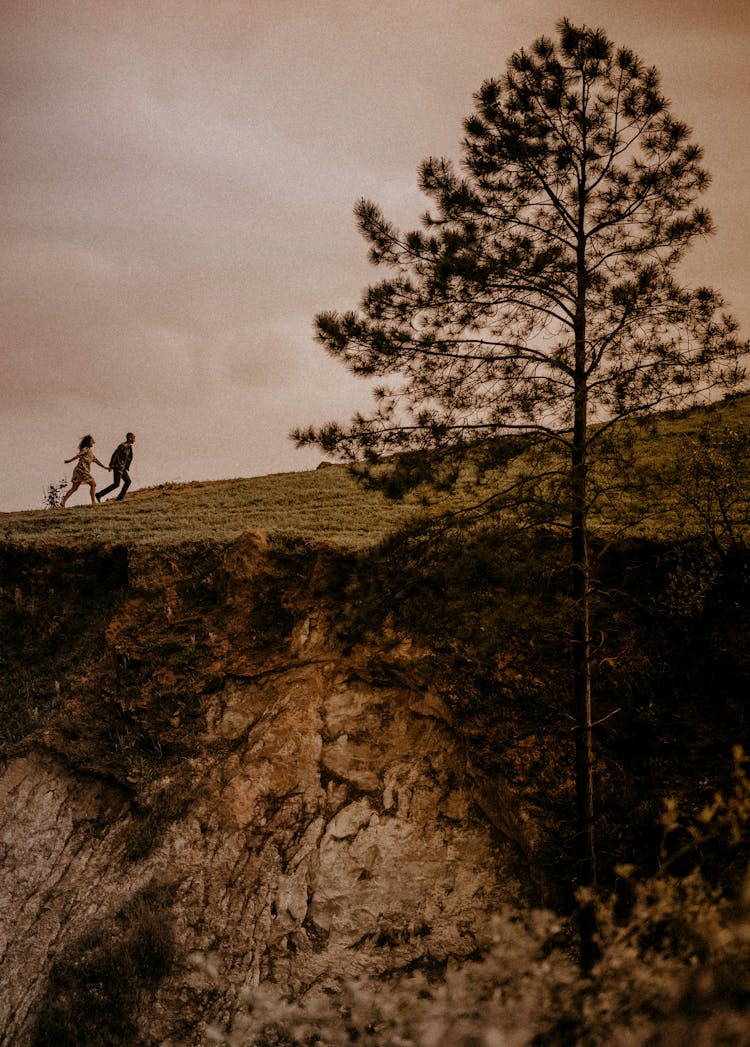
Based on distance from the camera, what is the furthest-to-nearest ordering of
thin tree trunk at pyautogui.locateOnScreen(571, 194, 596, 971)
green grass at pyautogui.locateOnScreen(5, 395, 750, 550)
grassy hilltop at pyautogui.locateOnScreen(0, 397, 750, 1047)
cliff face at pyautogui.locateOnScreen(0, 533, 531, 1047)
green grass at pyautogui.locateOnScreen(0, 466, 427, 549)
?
green grass at pyautogui.locateOnScreen(0, 466, 427, 549)
green grass at pyautogui.locateOnScreen(5, 395, 750, 550)
cliff face at pyautogui.locateOnScreen(0, 533, 531, 1047)
grassy hilltop at pyautogui.locateOnScreen(0, 397, 750, 1047)
thin tree trunk at pyautogui.locateOnScreen(571, 194, 596, 971)

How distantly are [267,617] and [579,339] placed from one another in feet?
24.1

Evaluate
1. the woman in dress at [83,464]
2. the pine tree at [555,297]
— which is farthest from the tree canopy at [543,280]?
the woman in dress at [83,464]

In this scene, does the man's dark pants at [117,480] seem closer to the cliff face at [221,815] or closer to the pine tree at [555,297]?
the cliff face at [221,815]

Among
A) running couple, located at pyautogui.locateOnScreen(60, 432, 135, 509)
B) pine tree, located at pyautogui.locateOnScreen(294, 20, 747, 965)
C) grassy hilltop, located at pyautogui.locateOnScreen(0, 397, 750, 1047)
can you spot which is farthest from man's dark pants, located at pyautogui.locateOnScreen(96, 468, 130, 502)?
pine tree, located at pyautogui.locateOnScreen(294, 20, 747, 965)

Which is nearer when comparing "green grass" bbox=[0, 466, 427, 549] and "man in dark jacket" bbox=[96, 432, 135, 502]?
"green grass" bbox=[0, 466, 427, 549]

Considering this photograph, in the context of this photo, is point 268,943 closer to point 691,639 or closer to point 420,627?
point 420,627

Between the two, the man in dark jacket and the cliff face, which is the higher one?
the man in dark jacket

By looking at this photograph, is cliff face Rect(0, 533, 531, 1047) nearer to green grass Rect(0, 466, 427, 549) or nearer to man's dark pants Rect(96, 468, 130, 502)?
green grass Rect(0, 466, 427, 549)

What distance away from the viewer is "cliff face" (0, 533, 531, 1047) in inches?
368

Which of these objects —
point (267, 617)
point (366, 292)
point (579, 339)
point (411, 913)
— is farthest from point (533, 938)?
point (366, 292)

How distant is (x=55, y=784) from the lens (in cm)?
1162

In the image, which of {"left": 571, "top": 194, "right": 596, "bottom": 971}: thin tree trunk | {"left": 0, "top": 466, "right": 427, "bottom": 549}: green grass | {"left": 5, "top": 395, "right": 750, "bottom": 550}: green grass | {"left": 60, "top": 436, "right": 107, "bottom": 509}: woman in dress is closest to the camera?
{"left": 571, "top": 194, "right": 596, "bottom": 971}: thin tree trunk

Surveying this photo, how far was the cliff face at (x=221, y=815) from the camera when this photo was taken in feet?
30.7

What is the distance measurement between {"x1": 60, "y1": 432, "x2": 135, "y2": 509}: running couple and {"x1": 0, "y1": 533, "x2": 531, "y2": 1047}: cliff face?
948 centimetres
